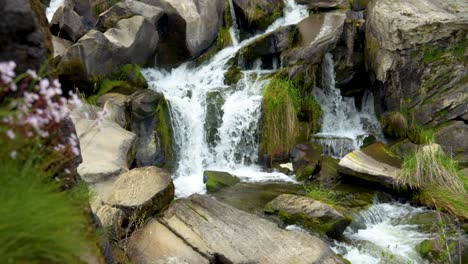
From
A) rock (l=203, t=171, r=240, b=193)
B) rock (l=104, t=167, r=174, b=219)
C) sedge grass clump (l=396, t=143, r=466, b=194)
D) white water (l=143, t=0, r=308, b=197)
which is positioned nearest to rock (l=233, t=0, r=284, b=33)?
white water (l=143, t=0, r=308, b=197)

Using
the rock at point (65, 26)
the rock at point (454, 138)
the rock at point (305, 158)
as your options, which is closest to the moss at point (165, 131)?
the rock at point (305, 158)

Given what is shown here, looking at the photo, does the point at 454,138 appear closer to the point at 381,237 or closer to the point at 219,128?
the point at 381,237

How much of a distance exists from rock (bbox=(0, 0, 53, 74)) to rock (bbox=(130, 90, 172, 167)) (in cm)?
632

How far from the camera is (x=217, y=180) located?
852 centimetres

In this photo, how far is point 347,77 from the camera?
472 inches

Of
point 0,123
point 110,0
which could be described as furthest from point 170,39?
point 0,123

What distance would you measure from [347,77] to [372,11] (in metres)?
1.71

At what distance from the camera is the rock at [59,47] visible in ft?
30.4

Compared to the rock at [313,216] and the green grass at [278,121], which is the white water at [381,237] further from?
the green grass at [278,121]

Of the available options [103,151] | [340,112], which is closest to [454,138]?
[340,112]

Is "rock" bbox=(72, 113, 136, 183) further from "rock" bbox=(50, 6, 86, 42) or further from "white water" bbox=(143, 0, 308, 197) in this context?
"rock" bbox=(50, 6, 86, 42)

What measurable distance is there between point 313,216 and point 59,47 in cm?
637

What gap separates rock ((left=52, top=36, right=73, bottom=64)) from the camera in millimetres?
9258

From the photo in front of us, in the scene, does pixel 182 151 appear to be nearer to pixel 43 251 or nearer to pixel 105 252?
pixel 105 252
